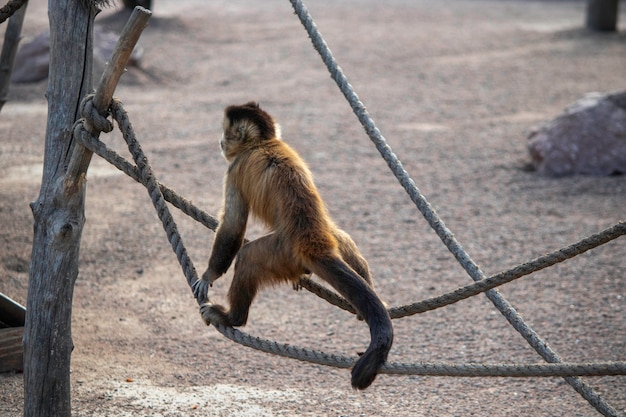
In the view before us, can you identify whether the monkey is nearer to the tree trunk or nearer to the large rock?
the tree trunk

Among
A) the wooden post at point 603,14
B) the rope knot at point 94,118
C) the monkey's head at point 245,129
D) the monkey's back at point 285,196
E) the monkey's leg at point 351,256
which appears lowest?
the wooden post at point 603,14

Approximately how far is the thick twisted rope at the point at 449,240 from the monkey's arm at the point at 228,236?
0.73 meters

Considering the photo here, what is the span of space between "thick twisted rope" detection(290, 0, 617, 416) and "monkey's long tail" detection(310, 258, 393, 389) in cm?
78

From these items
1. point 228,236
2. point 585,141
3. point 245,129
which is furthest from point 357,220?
point 228,236

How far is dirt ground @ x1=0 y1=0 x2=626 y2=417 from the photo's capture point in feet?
16.0

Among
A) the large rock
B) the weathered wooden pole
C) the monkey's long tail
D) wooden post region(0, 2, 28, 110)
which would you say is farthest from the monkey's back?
the large rock

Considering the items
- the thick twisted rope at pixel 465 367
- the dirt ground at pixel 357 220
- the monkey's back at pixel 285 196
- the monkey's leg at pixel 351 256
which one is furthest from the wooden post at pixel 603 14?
the thick twisted rope at pixel 465 367

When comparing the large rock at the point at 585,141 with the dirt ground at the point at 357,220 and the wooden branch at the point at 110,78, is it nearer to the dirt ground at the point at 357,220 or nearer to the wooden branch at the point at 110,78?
the dirt ground at the point at 357,220

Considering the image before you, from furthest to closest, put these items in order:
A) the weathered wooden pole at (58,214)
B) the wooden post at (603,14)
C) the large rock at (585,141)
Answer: the wooden post at (603,14)
the large rock at (585,141)
the weathered wooden pole at (58,214)

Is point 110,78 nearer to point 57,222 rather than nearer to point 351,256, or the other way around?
point 57,222

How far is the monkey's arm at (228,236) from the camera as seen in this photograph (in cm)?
379

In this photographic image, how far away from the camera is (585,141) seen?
8.85 meters

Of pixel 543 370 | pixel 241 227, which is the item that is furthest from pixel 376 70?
pixel 543 370

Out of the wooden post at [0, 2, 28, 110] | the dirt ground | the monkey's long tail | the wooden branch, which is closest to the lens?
the monkey's long tail
